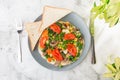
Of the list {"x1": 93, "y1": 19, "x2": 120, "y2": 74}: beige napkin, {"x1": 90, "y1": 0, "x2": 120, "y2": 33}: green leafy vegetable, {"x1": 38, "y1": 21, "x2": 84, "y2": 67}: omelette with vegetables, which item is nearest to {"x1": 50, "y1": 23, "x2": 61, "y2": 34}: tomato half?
{"x1": 38, "y1": 21, "x2": 84, "y2": 67}: omelette with vegetables

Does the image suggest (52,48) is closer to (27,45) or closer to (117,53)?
(27,45)

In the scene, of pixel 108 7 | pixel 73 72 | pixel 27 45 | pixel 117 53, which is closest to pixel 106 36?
pixel 117 53

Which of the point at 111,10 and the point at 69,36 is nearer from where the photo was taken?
the point at 111,10

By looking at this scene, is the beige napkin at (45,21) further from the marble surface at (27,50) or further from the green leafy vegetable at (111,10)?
the green leafy vegetable at (111,10)

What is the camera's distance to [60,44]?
0.83m

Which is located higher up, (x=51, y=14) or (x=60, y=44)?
(x=51, y=14)

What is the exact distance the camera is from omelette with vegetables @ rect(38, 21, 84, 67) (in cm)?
83

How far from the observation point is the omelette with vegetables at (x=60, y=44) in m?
0.83

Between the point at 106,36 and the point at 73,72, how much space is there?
18 cm

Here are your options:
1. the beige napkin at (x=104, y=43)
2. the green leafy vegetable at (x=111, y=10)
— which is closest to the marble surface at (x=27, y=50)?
the beige napkin at (x=104, y=43)

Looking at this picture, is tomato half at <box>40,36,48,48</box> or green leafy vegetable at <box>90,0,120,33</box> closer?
green leafy vegetable at <box>90,0,120,33</box>

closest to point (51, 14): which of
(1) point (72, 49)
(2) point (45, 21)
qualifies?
(2) point (45, 21)

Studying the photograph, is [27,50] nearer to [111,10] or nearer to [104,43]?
[104,43]

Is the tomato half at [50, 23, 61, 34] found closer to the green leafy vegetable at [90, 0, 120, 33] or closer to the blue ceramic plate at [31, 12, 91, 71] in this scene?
the blue ceramic plate at [31, 12, 91, 71]
